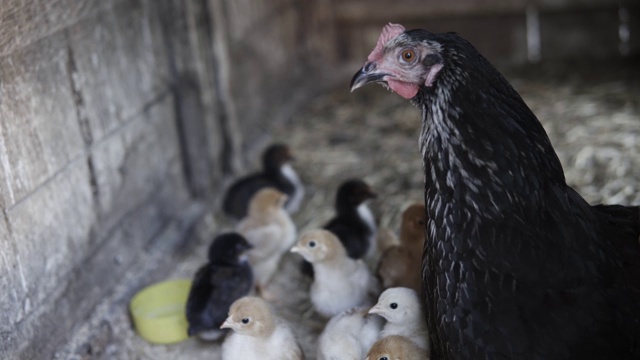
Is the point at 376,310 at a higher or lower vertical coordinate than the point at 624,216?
lower

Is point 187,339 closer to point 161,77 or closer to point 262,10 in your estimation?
point 161,77

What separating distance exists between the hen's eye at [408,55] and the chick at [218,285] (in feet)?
5.07

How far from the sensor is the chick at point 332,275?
380cm

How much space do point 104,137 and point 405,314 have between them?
1727mm

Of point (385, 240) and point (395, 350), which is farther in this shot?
point (385, 240)

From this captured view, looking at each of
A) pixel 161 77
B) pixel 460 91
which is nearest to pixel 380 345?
pixel 460 91

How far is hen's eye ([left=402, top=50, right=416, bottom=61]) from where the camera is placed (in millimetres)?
2695

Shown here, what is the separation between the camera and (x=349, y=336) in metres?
3.33

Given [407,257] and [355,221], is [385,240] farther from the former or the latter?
[407,257]

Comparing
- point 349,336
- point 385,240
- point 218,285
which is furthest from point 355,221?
point 349,336

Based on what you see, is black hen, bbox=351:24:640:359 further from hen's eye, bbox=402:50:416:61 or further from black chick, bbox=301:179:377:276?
black chick, bbox=301:179:377:276

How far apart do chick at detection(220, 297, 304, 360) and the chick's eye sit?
1250 mm

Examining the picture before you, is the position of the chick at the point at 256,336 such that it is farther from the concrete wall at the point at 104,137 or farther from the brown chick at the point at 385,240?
the brown chick at the point at 385,240

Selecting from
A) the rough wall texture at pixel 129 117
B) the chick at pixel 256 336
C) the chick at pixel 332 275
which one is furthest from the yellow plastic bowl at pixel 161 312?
the chick at pixel 332 275
